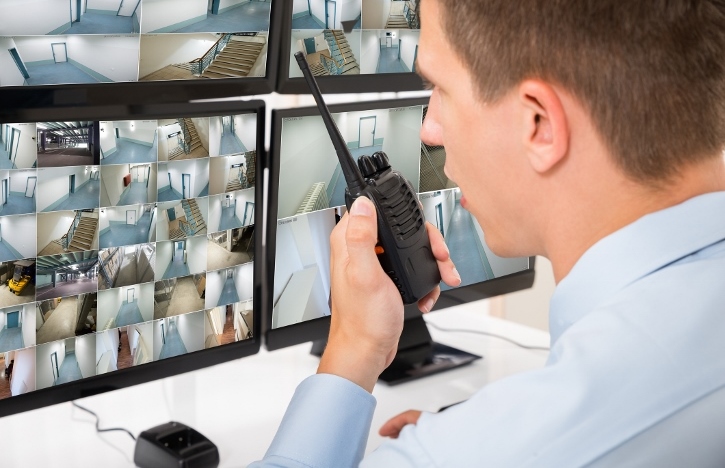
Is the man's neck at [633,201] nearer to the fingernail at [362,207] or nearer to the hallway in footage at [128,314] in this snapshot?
the fingernail at [362,207]

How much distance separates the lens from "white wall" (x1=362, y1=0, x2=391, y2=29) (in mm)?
1219

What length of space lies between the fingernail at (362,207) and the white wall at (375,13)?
0.40m

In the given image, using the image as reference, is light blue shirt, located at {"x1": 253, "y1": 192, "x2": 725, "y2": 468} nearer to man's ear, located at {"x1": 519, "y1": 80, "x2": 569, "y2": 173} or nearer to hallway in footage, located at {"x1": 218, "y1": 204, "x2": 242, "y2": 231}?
man's ear, located at {"x1": 519, "y1": 80, "x2": 569, "y2": 173}

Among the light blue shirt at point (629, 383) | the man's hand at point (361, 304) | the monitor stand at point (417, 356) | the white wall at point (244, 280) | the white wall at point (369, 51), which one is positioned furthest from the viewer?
the monitor stand at point (417, 356)

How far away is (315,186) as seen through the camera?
1188mm

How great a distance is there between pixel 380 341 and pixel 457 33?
31 cm

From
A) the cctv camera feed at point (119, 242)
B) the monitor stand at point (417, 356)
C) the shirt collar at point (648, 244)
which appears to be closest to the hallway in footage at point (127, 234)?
the cctv camera feed at point (119, 242)

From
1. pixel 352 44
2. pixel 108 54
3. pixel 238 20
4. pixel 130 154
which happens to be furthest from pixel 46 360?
pixel 352 44

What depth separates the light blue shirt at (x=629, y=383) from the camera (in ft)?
1.75

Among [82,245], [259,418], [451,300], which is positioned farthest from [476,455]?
[451,300]

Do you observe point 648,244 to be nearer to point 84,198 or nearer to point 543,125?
point 543,125

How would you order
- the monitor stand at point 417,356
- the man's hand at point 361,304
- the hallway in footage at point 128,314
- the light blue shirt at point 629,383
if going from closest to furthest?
the light blue shirt at point 629,383
the man's hand at point 361,304
the hallway in footage at point 128,314
the monitor stand at point 417,356

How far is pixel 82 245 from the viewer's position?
0.98 m

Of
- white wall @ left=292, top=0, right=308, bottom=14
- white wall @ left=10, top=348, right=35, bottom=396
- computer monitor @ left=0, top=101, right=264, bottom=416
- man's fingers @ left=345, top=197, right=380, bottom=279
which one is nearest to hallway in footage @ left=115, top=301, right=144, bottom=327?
computer monitor @ left=0, top=101, right=264, bottom=416
